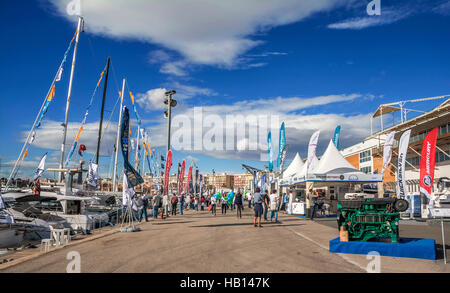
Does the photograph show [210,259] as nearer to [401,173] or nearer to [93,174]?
[401,173]

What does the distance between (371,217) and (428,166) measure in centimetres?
950

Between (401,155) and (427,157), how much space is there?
142 centimetres

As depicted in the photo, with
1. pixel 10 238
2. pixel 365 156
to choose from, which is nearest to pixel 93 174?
pixel 10 238

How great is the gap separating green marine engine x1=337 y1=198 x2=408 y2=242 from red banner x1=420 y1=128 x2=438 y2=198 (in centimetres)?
840

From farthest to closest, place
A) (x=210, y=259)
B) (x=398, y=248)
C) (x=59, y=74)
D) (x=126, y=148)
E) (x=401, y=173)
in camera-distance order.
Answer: (x=59, y=74) → (x=401, y=173) → (x=126, y=148) → (x=398, y=248) → (x=210, y=259)

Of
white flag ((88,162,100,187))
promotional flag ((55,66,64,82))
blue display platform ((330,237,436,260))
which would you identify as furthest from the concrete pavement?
promotional flag ((55,66,64,82))

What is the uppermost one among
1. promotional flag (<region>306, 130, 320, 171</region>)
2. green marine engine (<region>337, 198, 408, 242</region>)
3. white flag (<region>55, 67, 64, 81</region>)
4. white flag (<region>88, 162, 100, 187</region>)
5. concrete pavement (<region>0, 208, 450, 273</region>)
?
white flag (<region>55, 67, 64, 81</region>)

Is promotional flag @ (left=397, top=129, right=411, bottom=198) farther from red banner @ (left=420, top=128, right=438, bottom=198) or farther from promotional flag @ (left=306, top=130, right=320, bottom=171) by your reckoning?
promotional flag @ (left=306, top=130, right=320, bottom=171)

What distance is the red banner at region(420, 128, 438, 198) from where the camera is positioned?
14.9 metres

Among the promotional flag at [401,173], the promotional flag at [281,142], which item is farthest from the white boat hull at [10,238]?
the promotional flag at [281,142]

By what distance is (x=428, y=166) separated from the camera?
15297 millimetres
